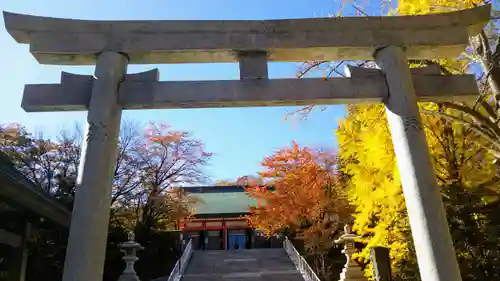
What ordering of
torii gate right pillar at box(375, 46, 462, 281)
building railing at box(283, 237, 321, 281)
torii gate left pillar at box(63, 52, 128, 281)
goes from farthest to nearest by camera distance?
building railing at box(283, 237, 321, 281) → torii gate right pillar at box(375, 46, 462, 281) → torii gate left pillar at box(63, 52, 128, 281)

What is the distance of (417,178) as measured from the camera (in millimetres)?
4672

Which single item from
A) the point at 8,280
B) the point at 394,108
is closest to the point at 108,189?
the point at 8,280

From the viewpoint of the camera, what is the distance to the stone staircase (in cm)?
1888

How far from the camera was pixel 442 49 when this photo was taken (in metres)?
5.66

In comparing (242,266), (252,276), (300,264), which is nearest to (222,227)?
(242,266)

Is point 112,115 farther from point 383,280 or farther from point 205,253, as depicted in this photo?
point 205,253

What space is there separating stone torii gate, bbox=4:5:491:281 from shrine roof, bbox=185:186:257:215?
2499 cm

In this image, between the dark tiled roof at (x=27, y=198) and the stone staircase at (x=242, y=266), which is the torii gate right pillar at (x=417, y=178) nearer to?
the dark tiled roof at (x=27, y=198)

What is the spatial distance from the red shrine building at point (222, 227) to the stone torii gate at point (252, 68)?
26139 millimetres

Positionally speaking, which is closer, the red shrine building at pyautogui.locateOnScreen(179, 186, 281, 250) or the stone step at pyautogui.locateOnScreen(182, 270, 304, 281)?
the stone step at pyautogui.locateOnScreen(182, 270, 304, 281)

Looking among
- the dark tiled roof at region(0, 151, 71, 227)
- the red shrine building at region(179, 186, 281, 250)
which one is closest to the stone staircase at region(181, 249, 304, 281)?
the red shrine building at region(179, 186, 281, 250)

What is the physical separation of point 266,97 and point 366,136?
6.01m

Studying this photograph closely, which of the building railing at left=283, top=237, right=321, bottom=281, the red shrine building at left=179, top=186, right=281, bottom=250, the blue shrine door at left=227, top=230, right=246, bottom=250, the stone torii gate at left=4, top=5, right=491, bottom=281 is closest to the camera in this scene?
the stone torii gate at left=4, top=5, right=491, bottom=281

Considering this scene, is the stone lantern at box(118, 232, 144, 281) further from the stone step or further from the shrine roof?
the shrine roof
